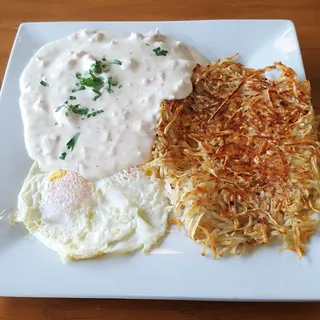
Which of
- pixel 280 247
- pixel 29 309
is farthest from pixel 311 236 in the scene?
pixel 29 309

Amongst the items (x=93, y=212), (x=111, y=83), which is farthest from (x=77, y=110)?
(x=93, y=212)

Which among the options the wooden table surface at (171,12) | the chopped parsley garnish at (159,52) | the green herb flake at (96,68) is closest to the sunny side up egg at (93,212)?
the green herb flake at (96,68)

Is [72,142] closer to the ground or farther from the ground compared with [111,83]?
closer to the ground

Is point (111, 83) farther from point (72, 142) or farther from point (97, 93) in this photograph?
point (72, 142)

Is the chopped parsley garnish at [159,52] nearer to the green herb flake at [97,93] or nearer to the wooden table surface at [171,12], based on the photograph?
the green herb flake at [97,93]

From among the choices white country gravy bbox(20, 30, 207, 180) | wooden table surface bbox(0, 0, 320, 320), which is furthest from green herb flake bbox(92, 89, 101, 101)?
wooden table surface bbox(0, 0, 320, 320)

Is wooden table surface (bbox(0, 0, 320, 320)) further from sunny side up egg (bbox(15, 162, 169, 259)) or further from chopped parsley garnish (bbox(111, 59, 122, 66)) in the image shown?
sunny side up egg (bbox(15, 162, 169, 259))

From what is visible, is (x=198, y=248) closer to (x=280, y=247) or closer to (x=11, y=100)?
(x=280, y=247)
